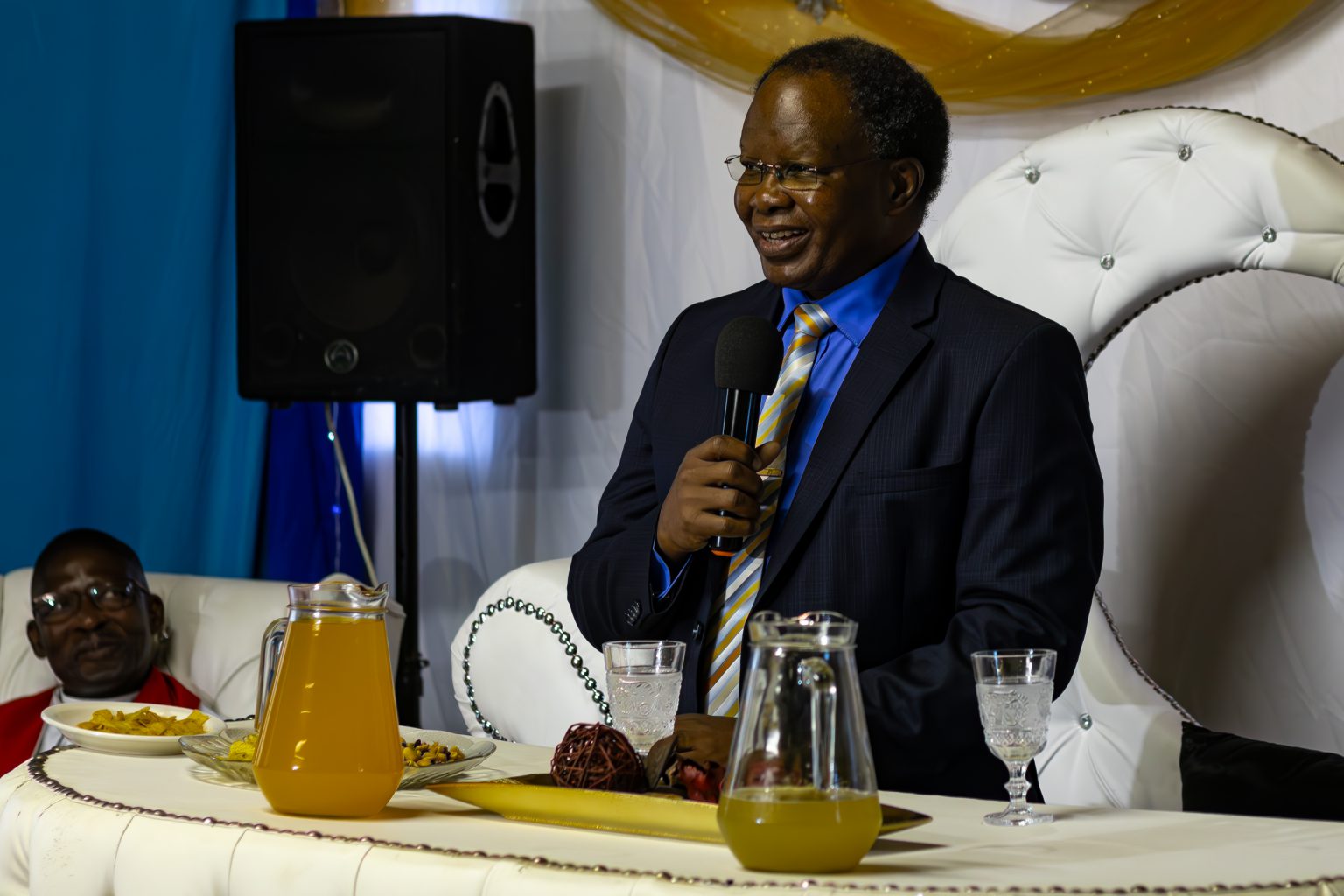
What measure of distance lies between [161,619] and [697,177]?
55.0 inches

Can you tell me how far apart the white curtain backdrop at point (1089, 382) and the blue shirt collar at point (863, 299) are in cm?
114

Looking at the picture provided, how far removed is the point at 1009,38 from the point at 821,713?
79.9 inches

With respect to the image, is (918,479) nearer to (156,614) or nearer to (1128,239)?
(1128,239)

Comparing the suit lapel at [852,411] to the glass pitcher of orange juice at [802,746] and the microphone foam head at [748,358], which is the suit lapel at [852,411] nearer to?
the microphone foam head at [748,358]

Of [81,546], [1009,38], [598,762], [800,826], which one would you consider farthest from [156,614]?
[800,826]

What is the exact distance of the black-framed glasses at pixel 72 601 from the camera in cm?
303

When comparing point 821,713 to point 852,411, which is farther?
point 852,411

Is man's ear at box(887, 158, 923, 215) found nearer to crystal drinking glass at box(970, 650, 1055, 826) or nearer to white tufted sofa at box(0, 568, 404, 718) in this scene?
crystal drinking glass at box(970, 650, 1055, 826)

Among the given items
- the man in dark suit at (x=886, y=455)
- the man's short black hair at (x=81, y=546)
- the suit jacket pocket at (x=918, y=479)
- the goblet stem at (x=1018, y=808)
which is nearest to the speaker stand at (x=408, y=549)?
the man's short black hair at (x=81, y=546)

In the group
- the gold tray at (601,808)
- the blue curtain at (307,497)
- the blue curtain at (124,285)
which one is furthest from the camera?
the blue curtain at (307,497)

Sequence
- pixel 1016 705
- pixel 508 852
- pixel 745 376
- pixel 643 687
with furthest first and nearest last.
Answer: pixel 745 376 → pixel 643 687 → pixel 1016 705 → pixel 508 852

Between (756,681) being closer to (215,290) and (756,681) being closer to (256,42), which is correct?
(256,42)

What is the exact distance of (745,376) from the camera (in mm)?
1509

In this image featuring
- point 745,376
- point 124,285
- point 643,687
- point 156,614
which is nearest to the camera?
point 643,687
